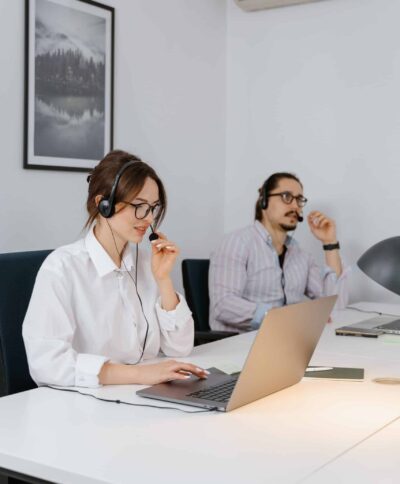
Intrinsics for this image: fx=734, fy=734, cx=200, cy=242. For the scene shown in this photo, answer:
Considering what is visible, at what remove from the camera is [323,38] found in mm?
3889

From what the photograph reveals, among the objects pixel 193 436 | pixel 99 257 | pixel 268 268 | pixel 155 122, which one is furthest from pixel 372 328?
pixel 155 122

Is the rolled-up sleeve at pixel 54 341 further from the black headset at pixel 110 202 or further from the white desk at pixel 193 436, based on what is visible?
the black headset at pixel 110 202

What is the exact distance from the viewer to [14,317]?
2.07 m

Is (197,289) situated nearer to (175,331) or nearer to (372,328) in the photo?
(372,328)

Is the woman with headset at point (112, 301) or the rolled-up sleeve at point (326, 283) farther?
the rolled-up sleeve at point (326, 283)

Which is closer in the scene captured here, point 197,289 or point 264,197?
point 197,289

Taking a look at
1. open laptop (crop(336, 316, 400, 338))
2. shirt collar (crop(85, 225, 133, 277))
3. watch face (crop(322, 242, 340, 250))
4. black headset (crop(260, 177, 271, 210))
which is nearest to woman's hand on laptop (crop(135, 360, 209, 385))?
shirt collar (crop(85, 225, 133, 277))

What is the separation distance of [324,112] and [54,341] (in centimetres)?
250

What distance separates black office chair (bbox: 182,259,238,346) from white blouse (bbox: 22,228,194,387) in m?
0.91

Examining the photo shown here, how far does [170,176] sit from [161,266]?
65.2 inches

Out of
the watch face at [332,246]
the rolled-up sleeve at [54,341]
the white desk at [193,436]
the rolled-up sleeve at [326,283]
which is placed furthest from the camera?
the watch face at [332,246]

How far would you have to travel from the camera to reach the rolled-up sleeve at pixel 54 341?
1.77 m

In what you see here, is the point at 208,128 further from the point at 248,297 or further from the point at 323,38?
the point at 248,297

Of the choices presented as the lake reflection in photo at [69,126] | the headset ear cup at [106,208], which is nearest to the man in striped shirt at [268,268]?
the lake reflection in photo at [69,126]
